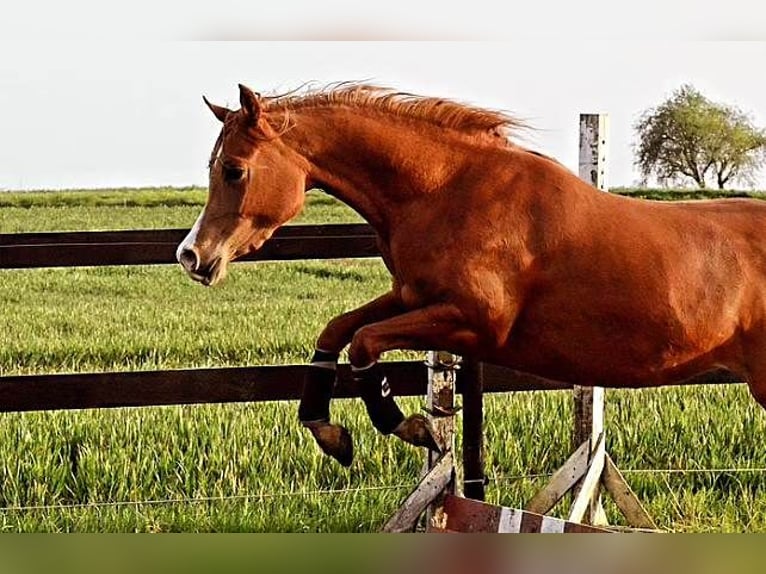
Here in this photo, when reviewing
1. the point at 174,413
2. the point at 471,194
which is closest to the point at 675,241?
the point at 471,194

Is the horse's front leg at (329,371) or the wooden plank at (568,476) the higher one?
the horse's front leg at (329,371)

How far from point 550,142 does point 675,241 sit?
44.9 inches

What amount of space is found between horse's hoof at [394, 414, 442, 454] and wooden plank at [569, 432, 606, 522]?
2.19 ft

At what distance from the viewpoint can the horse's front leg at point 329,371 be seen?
330 centimetres

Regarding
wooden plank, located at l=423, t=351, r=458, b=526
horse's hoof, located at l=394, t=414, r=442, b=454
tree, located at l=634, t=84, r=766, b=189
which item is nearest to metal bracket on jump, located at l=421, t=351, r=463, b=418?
wooden plank, located at l=423, t=351, r=458, b=526

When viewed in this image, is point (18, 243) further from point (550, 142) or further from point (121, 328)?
point (550, 142)

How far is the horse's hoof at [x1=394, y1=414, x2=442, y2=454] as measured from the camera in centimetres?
345

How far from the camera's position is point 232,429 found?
4754 mm

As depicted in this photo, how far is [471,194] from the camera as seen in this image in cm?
323

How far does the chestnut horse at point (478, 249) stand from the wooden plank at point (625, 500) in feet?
2.64

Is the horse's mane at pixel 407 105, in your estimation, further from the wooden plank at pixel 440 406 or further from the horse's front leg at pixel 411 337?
the wooden plank at pixel 440 406

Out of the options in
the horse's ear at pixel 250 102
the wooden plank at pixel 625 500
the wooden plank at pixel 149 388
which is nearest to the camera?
the horse's ear at pixel 250 102

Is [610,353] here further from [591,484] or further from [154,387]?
[154,387]

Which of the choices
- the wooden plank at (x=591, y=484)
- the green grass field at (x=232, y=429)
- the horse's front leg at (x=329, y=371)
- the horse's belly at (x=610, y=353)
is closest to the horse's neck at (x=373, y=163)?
the horse's front leg at (x=329, y=371)
